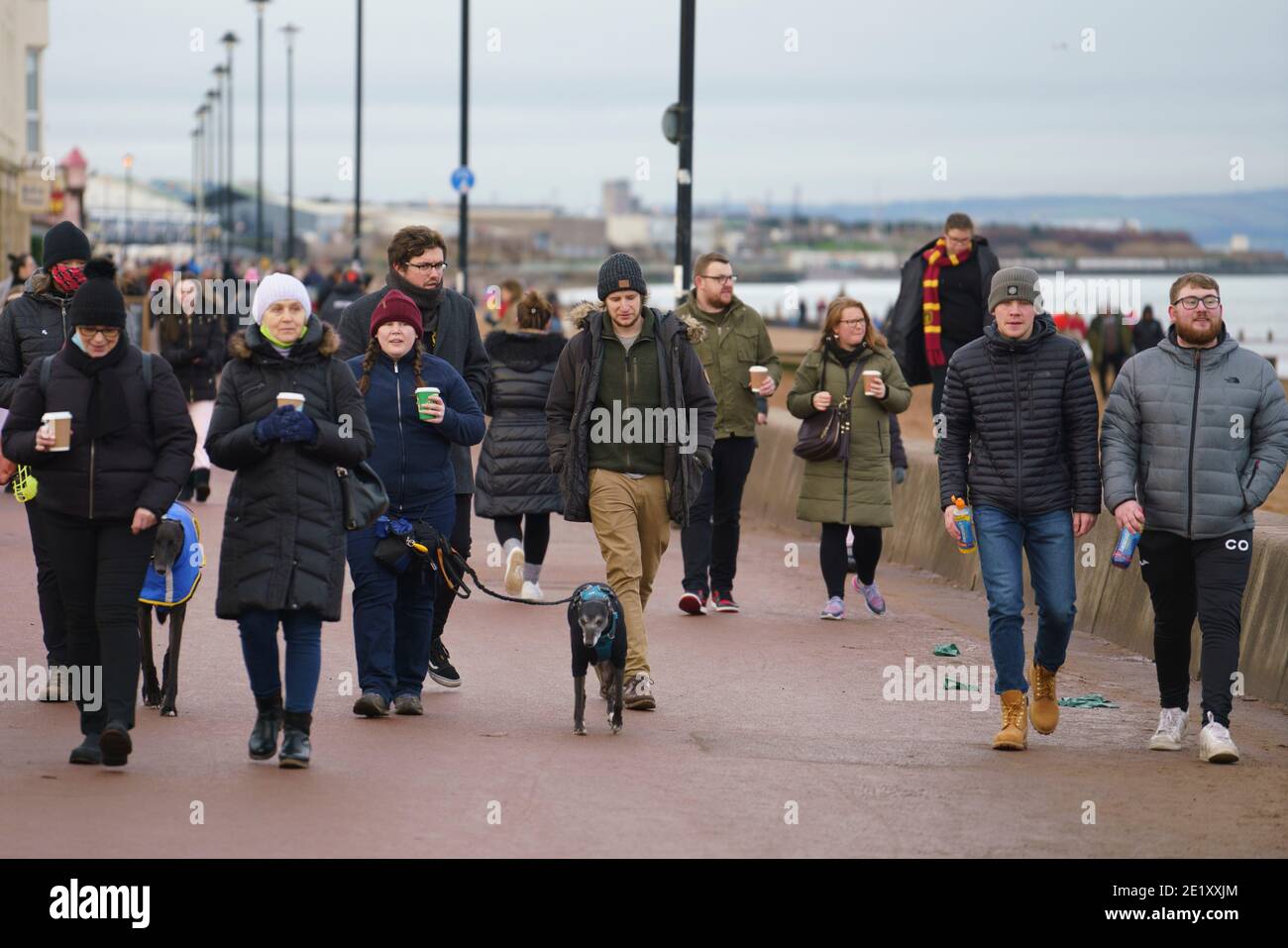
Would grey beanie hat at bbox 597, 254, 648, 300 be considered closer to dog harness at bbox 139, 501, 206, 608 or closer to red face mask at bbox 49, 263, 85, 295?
dog harness at bbox 139, 501, 206, 608

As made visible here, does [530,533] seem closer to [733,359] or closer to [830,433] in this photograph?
[733,359]

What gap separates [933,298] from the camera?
14984mm

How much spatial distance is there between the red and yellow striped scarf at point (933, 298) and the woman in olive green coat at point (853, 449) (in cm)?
145

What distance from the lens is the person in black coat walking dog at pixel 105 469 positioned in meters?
8.41

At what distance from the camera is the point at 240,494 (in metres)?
8.45

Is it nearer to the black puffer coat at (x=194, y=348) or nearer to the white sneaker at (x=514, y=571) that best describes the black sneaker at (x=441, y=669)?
the white sneaker at (x=514, y=571)

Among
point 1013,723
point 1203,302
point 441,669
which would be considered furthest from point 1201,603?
point 441,669

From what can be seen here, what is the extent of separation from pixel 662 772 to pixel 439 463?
6.44ft

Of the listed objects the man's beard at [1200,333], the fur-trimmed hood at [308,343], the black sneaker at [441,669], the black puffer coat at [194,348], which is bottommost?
the black sneaker at [441,669]

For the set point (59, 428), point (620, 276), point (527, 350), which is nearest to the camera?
point (59, 428)

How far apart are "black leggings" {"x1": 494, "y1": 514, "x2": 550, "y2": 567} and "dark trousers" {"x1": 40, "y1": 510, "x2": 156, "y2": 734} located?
5337 mm

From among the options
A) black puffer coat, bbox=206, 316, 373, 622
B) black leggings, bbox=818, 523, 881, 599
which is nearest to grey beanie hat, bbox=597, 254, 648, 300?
black puffer coat, bbox=206, 316, 373, 622

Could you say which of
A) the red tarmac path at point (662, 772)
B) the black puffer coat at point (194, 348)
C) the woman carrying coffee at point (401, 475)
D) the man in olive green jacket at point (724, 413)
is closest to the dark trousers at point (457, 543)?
the red tarmac path at point (662, 772)

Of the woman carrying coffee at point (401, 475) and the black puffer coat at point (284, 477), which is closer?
the black puffer coat at point (284, 477)
